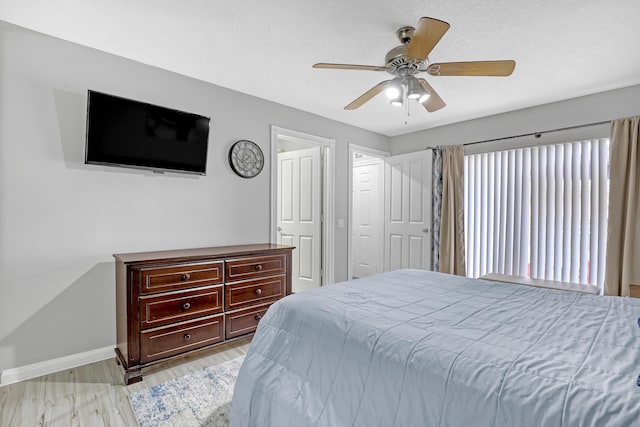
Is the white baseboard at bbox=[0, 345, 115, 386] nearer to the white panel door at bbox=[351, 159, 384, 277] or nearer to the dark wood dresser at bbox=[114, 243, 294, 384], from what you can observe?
the dark wood dresser at bbox=[114, 243, 294, 384]

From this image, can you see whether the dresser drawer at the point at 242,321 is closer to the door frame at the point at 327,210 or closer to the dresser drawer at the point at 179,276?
the dresser drawer at the point at 179,276

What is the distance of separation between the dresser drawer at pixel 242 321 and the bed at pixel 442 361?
1171 mm

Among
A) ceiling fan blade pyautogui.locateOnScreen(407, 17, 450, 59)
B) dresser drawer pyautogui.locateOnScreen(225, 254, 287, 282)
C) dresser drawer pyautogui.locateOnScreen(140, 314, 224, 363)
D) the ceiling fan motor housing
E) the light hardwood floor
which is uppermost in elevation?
the ceiling fan motor housing

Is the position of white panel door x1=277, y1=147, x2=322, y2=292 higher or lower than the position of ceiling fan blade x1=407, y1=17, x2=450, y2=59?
lower

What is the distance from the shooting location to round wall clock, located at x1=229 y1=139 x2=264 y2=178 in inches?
128

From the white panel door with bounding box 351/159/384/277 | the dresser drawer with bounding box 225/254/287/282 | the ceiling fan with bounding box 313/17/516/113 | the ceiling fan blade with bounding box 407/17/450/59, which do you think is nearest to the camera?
the ceiling fan blade with bounding box 407/17/450/59

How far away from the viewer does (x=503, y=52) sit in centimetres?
242

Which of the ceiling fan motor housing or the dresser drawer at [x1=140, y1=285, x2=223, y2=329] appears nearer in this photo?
the ceiling fan motor housing

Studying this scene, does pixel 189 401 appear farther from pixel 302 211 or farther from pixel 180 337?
pixel 302 211

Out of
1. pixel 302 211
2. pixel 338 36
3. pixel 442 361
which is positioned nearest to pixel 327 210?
pixel 302 211

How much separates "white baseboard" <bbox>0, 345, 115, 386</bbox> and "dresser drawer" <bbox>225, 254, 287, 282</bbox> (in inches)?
44.1

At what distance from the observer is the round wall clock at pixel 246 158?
3.25m

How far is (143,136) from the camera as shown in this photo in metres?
2.57

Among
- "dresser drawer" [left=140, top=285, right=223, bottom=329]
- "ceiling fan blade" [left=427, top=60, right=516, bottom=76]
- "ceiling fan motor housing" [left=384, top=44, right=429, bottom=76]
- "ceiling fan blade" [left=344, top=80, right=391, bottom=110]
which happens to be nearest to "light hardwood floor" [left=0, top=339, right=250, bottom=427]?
Result: "dresser drawer" [left=140, top=285, right=223, bottom=329]
